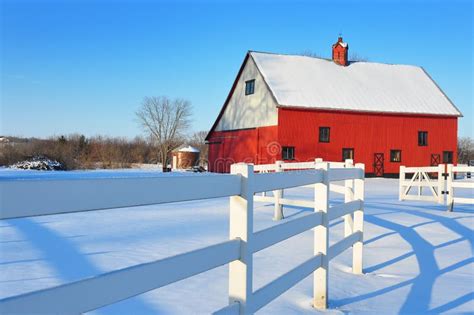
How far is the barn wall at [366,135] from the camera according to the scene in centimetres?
2864

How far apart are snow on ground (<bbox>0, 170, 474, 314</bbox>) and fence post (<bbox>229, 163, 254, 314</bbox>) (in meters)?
1.15

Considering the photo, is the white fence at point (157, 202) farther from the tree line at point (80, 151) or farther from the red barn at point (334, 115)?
the tree line at point (80, 151)

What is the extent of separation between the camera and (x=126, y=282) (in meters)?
1.87

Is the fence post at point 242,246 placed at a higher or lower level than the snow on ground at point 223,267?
higher

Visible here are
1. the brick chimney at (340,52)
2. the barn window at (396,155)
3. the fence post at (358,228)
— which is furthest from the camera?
the brick chimney at (340,52)

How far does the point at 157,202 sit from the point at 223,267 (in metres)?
3.30

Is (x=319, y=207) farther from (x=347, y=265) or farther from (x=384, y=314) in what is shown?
(x=347, y=265)

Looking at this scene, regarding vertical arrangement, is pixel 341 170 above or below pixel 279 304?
above

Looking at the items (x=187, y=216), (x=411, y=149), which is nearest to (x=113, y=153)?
(x=411, y=149)

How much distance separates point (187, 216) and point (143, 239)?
2.81 m

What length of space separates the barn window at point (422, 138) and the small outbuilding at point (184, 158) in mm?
26393

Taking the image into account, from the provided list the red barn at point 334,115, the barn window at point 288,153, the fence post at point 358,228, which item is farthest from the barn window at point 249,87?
the fence post at point 358,228

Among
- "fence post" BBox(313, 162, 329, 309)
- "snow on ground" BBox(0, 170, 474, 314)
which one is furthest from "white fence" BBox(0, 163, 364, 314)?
"snow on ground" BBox(0, 170, 474, 314)

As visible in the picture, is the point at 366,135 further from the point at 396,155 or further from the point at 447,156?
the point at 447,156
